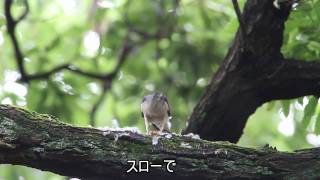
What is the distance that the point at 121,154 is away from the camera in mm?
4277

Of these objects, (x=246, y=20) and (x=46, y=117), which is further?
(x=246, y=20)

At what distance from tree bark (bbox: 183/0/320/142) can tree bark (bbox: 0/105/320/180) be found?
115 centimetres

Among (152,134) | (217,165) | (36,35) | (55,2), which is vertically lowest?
(217,165)

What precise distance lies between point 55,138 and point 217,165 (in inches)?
42.3

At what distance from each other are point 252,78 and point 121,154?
178cm

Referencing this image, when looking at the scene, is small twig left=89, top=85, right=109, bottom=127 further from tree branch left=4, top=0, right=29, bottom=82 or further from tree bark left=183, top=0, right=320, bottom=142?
tree bark left=183, top=0, right=320, bottom=142

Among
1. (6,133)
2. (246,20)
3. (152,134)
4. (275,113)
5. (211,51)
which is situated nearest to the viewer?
(6,133)

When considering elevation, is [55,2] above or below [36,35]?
above

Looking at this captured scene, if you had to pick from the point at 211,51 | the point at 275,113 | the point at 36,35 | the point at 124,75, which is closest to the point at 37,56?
the point at 36,35

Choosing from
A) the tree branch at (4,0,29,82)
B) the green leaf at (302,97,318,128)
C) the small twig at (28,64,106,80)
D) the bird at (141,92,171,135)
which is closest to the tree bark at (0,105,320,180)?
the green leaf at (302,97,318,128)

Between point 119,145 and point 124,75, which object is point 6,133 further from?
point 124,75

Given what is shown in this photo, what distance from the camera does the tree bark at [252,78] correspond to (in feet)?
17.5

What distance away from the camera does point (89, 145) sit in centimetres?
423

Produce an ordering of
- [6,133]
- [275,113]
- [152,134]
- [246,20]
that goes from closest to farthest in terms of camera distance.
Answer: [6,133]
[152,134]
[246,20]
[275,113]
